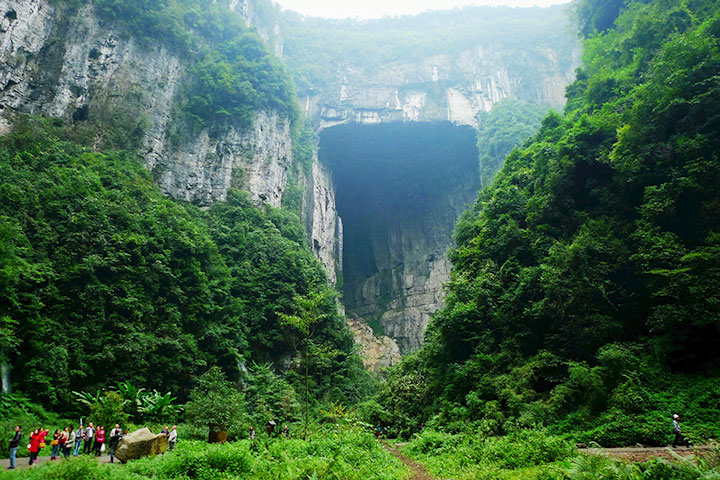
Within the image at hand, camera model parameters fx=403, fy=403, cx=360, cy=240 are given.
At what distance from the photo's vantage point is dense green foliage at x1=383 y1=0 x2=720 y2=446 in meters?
9.30

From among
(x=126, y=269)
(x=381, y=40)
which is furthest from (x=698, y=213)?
(x=381, y=40)

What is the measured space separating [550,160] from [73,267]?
63.2ft

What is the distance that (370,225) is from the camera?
49.6 meters

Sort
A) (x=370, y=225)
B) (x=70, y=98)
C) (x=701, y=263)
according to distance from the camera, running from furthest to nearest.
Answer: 1. (x=370, y=225)
2. (x=70, y=98)
3. (x=701, y=263)

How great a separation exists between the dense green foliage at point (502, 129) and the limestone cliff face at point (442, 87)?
2.34 meters

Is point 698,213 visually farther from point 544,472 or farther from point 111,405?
point 111,405

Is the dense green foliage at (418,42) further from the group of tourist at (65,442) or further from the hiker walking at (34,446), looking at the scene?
the hiker walking at (34,446)

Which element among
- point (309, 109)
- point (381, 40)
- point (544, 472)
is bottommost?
point (544, 472)

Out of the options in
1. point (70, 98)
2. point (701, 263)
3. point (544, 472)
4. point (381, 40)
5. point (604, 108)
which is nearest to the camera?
point (544, 472)

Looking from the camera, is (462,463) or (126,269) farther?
(126,269)

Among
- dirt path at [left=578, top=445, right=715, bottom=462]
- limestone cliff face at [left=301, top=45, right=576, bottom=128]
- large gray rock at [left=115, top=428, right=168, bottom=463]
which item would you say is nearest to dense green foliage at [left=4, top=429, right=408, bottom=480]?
large gray rock at [left=115, top=428, right=168, bottom=463]

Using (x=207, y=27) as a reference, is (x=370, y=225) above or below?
below

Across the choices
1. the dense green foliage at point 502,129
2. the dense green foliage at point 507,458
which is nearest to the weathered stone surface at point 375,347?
the dense green foliage at point 502,129

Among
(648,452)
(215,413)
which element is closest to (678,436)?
(648,452)
